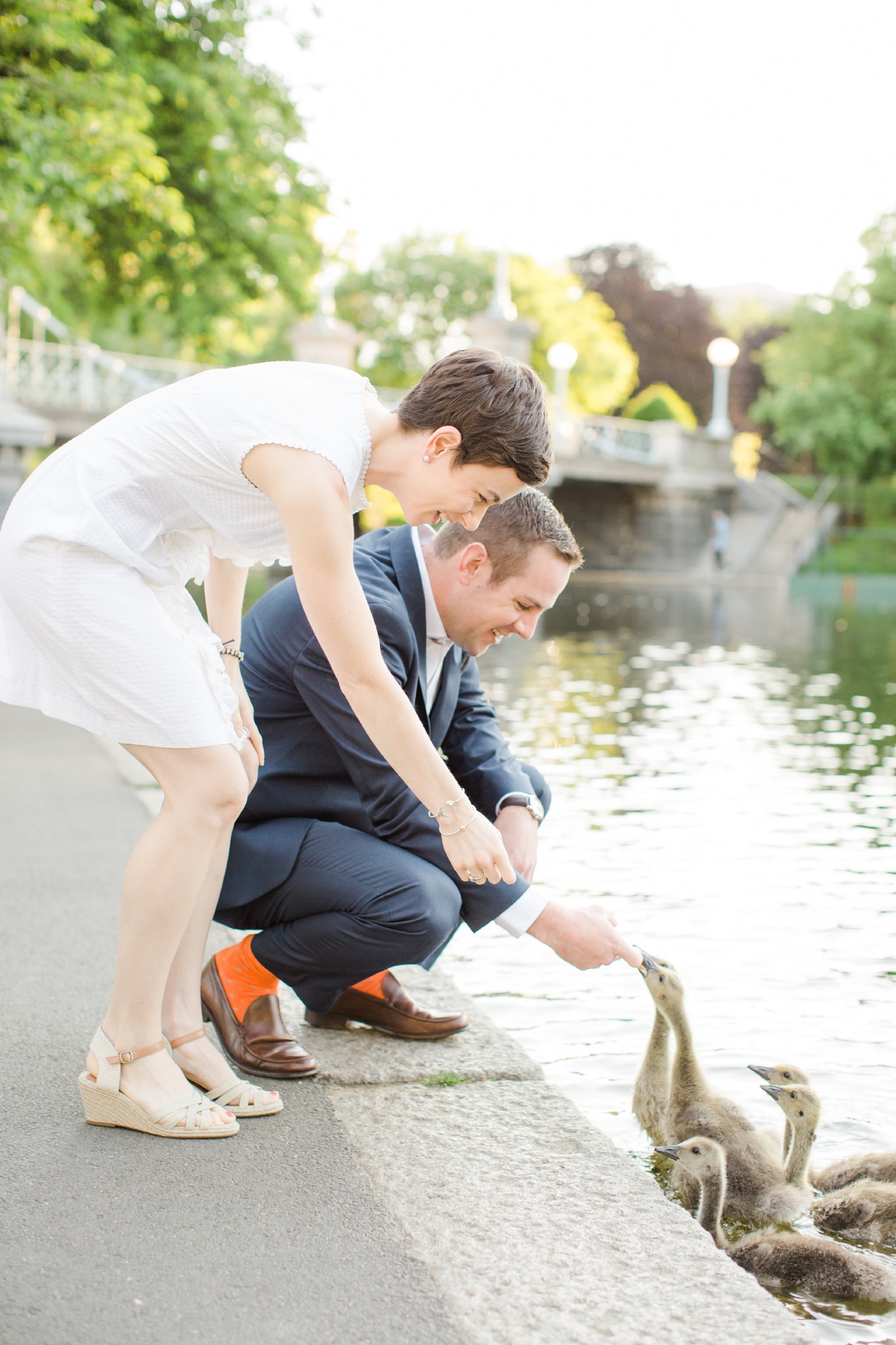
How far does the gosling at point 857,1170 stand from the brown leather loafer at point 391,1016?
3.19 feet

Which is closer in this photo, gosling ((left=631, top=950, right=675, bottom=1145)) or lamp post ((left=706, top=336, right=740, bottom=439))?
gosling ((left=631, top=950, right=675, bottom=1145))

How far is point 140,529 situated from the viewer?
2902 mm

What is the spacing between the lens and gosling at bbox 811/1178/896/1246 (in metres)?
3.22

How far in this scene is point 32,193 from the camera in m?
11.7

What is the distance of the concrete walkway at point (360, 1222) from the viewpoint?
2285mm

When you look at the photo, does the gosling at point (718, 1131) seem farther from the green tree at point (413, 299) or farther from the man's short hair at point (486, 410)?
the green tree at point (413, 299)

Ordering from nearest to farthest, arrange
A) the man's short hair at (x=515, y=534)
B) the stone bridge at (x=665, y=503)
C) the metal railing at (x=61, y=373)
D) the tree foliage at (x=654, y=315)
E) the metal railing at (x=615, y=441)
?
the man's short hair at (x=515, y=534) < the metal railing at (x=61, y=373) < the metal railing at (x=615, y=441) < the stone bridge at (x=665, y=503) < the tree foliage at (x=654, y=315)

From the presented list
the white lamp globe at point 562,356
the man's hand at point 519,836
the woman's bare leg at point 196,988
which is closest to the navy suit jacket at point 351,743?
the man's hand at point 519,836

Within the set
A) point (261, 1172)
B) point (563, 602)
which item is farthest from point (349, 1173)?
point (563, 602)

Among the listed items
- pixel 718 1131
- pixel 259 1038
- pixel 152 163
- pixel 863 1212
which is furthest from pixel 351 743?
pixel 152 163

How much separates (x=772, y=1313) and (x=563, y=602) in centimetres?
2693

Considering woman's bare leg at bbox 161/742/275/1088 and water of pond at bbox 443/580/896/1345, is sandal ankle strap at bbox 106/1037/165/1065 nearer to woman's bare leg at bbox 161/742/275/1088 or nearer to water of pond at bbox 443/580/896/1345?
woman's bare leg at bbox 161/742/275/1088

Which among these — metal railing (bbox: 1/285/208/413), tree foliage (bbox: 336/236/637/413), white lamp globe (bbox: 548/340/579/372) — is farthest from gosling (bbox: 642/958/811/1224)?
tree foliage (bbox: 336/236/637/413)

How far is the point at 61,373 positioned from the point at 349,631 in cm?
2481
